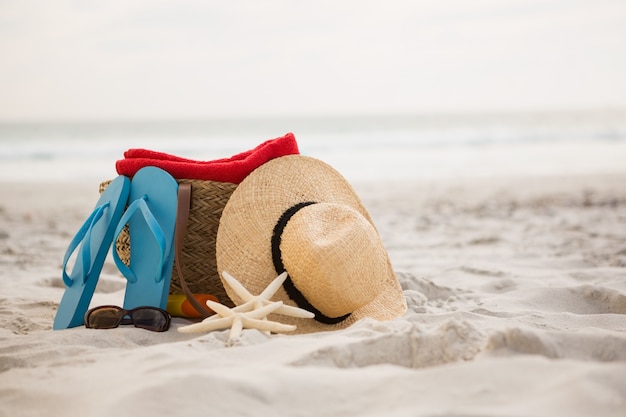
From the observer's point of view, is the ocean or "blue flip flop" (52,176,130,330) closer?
"blue flip flop" (52,176,130,330)

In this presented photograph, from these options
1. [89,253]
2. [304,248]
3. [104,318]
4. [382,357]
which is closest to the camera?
[382,357]

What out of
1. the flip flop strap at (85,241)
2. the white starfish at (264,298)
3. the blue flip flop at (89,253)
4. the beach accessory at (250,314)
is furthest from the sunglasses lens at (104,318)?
the white starfish at (264,298)

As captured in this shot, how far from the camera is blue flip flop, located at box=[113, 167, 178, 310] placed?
3.04 metres

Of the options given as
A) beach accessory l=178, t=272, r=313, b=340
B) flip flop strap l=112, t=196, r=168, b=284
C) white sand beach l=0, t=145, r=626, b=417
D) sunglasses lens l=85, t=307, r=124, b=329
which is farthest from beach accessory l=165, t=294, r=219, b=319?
beach accessory l=178, t=272, r=313, b=340

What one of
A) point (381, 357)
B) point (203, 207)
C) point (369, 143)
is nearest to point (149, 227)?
point (203, 207)

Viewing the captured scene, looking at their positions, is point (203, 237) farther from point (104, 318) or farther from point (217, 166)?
point (104, 318)

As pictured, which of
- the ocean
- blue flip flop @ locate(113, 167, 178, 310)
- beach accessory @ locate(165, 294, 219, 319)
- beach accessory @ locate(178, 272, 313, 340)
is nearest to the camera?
beach accessory @ locate(178, 272, 313, 340)

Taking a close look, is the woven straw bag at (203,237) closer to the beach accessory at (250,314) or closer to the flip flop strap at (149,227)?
the flip flop strap at (149,227)

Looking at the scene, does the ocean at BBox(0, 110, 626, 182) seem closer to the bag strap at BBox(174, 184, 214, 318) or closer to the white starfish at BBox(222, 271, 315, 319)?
the bag strap at BBox(174, 184, 214, 318)

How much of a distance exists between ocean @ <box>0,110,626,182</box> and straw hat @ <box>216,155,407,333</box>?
985 cm

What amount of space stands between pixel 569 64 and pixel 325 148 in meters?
15.3

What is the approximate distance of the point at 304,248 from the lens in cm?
273

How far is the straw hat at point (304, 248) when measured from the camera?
274 centimetres

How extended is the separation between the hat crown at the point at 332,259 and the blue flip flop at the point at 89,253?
0.92 m
